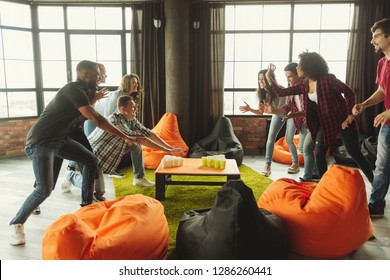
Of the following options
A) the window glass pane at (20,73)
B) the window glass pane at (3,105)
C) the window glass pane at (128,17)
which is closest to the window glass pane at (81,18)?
the window glass pane at (128,17)

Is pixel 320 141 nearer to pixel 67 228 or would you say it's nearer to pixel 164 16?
pixel 67 228

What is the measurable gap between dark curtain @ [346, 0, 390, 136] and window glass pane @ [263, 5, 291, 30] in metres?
1.05

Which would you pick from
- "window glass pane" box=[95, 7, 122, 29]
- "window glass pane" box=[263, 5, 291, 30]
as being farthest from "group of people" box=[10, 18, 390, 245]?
"window glass pane" box=[95, 7, 122, 29]

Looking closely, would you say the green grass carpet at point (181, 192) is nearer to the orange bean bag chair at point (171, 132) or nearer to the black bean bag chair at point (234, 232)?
the black bean bag chair at point (234, 232)

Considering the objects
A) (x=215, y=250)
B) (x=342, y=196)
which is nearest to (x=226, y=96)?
(x=342, y=196)

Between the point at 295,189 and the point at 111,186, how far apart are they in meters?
2.27

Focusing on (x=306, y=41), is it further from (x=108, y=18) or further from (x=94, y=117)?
(x=94, y=117)

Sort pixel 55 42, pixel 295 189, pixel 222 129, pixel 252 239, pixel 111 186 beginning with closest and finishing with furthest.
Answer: pixel 252 239, pixel 295 189, pixel 111 186, pixel 222 129, pixel 55 42

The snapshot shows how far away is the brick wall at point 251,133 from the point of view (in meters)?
6.14

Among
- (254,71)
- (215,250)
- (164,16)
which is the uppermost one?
(164,16)

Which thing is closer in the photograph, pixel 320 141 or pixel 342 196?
pixel 342 196

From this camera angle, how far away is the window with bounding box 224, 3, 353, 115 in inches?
233

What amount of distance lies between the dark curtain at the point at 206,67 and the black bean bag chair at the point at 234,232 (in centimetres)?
401
